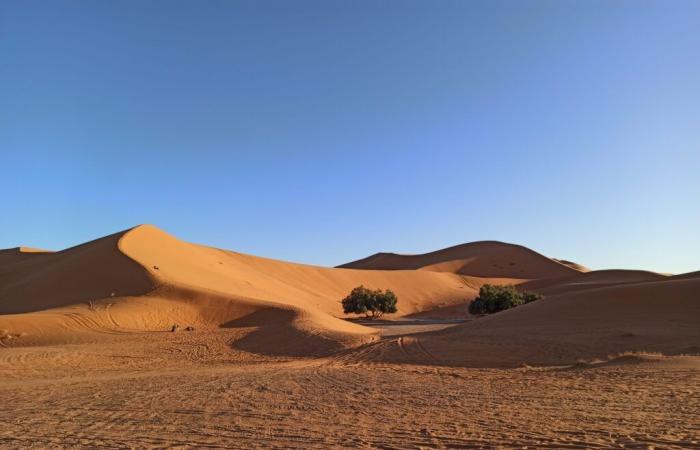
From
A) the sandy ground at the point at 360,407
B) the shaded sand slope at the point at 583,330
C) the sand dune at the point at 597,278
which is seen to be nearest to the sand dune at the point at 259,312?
the shaded sand slope at the point at 583,330

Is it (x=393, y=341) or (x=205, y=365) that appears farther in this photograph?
(x=393, y=341)

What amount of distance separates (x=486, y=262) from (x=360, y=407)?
95441mm

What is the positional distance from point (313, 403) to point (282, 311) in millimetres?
20449

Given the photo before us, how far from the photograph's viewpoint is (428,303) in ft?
219

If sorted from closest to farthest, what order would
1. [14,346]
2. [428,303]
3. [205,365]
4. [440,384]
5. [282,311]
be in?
[440,384], [205,365], [14,346], [282,311], [428,303]

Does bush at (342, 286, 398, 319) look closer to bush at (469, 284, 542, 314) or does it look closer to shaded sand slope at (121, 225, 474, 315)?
shaded sand slope at (121, 225, 474, 315)

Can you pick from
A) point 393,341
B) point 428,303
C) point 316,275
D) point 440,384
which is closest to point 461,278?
point 428,303

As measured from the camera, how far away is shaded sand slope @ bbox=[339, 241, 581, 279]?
309 ft

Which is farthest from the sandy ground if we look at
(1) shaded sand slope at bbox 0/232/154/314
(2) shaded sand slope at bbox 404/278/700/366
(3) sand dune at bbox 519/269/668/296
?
(3) sand dune at bbox 519/269/668/296

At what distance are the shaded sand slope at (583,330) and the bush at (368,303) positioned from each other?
22.1 meters

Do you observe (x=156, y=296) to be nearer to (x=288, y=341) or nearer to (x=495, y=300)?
(x=288, y=341)

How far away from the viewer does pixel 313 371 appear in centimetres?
1480

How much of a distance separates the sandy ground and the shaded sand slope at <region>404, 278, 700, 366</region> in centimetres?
282

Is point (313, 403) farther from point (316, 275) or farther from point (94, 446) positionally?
point (316, 275)
